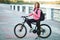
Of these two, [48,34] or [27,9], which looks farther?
[27,9]

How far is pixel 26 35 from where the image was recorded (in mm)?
4629

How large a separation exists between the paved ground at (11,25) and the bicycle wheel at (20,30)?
7 centimetres

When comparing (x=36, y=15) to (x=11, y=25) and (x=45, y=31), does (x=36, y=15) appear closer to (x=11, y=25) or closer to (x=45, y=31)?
(x=45, y=31)

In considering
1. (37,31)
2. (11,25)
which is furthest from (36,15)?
(11,25)

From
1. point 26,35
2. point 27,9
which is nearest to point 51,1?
point 27,9

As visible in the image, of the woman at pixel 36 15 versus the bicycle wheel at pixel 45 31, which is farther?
the bicycle wheel at pixel 45 31

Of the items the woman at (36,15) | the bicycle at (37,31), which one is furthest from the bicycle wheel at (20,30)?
the woman at (36,15)

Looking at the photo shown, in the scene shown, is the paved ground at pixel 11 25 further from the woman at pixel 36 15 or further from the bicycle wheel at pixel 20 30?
the woman at pixel 36 15

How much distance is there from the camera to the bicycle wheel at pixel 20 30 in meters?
4.57

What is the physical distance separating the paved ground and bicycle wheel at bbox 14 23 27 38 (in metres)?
0.07

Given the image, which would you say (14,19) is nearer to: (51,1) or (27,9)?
(27,9)

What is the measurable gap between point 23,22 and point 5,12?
697 mm

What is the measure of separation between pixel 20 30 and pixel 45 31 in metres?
0.45

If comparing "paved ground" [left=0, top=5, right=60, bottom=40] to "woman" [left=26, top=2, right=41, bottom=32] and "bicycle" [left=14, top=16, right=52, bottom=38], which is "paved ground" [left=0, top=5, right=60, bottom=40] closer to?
"bicycle" [left=14, top=16, right=52, bottom=38]
